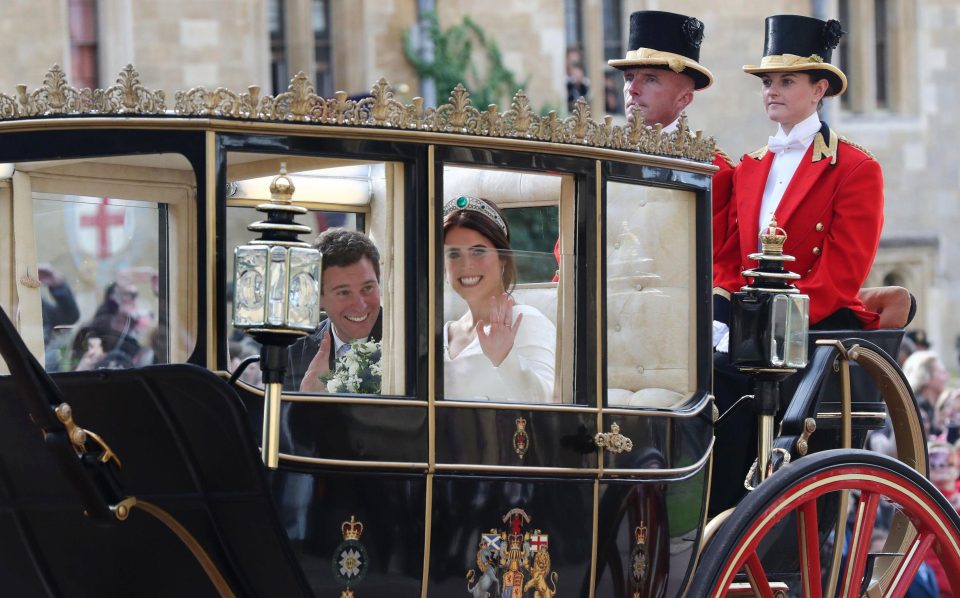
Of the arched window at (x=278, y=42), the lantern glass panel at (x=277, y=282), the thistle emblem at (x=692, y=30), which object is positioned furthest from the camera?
the arched window at (x=278, y=42)

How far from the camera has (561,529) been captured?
13.9ft

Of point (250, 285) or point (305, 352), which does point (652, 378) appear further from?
point (250, 285)

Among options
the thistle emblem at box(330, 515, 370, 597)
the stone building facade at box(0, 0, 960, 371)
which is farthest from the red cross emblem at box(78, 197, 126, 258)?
the stone building facade at box(0, 0, 960, 371)

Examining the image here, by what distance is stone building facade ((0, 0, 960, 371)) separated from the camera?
43.2ft

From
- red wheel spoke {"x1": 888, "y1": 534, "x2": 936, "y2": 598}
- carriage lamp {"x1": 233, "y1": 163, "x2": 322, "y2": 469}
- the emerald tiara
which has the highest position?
the emerald tiara

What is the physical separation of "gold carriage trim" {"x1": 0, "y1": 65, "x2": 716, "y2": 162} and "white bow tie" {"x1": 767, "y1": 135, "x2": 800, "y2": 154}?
1158mm

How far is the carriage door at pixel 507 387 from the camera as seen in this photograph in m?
4.07

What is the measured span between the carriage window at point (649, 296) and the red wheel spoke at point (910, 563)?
→ 0.84m

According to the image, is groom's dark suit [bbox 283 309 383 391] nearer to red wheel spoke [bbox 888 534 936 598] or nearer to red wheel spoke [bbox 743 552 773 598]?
red wheel spoke [bbox 743 552 773 598]

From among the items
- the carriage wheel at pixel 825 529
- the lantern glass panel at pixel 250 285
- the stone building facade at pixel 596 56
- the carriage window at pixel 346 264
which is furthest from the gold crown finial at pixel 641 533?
the stone building facade at pixel 596 56

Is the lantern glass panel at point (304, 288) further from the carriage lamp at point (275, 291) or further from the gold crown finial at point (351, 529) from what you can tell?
the gold crown finial at point (351, 529)

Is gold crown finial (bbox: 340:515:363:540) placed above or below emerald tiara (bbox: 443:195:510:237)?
below

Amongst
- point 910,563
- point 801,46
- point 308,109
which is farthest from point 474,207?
point 910,563

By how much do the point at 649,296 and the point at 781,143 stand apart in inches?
41.8
